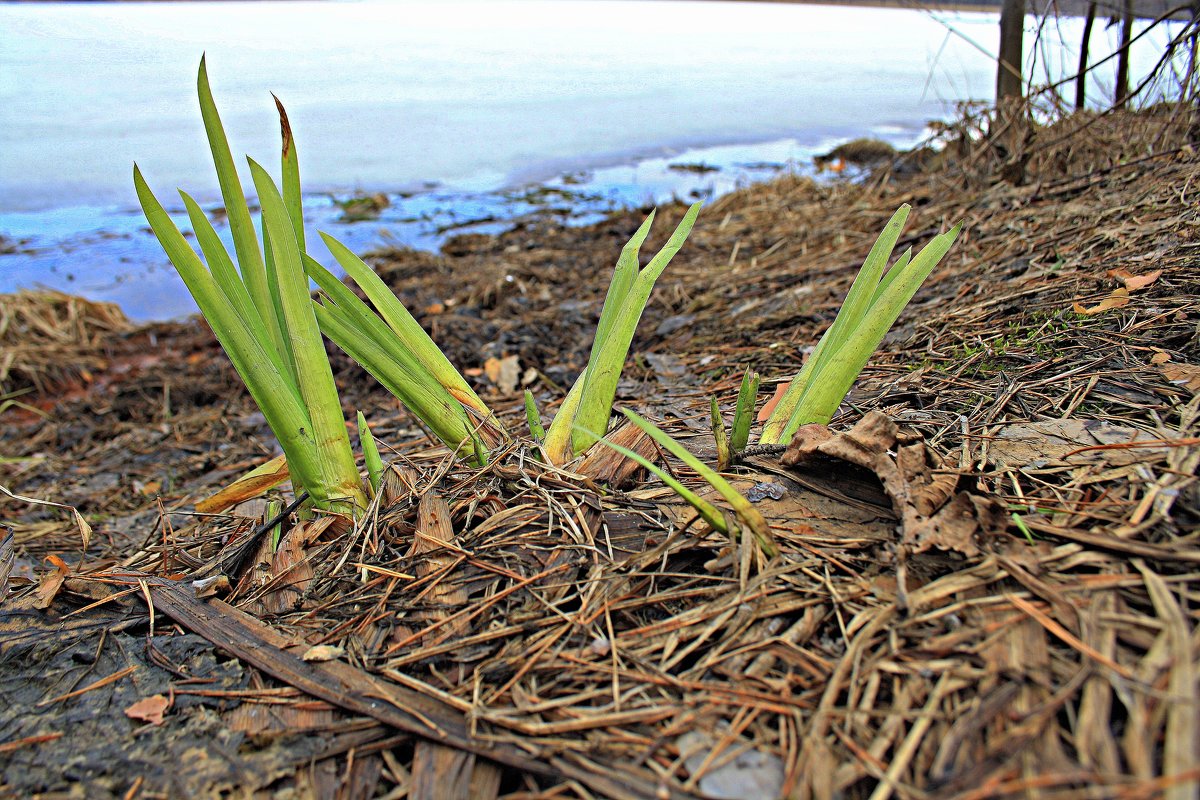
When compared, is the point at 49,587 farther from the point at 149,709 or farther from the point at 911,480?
the point at 911,480

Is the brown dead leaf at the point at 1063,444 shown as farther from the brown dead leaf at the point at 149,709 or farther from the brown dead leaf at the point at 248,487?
the brown dead leaf at the point at 248,487

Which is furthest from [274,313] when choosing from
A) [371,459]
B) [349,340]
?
[371,459]

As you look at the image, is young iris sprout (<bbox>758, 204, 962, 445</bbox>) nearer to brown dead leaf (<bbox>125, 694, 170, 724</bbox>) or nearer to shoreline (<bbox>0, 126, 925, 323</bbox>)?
brown dead leaf (<bbox>125, 694, 170, 724</bbox>)

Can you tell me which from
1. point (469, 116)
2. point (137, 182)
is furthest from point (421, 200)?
point (137, 182)

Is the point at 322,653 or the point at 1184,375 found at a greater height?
the point at 1184,375

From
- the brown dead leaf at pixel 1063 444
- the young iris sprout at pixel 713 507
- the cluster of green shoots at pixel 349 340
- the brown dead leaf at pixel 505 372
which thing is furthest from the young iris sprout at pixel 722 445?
the brown dead leaf at pixel 505 372

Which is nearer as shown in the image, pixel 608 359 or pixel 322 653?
pixel 322 653
